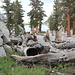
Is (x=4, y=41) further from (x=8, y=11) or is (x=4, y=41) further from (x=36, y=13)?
(x=36, y=13)

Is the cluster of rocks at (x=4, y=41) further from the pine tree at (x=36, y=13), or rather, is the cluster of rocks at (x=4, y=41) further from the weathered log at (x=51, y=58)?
the pine tree at (x=36, y=13)

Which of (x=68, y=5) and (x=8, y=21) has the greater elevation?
(x=68, y=5)

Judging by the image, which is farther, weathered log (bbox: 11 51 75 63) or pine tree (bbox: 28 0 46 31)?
pine tree (bbox: 28 0 46 31)

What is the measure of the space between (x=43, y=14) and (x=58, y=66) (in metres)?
42.3

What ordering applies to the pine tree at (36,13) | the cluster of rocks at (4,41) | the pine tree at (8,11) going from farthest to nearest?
the pine tree at (36,13), the pine tree at (8,11), the cluster of rocks at (4,41)

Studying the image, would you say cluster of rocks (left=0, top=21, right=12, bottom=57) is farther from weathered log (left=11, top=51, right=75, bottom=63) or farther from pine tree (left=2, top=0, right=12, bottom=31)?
pine tree (left=2, top=0, right=12, bottom=31)

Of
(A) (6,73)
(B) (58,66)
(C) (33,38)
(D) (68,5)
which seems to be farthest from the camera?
(D) (68,5)

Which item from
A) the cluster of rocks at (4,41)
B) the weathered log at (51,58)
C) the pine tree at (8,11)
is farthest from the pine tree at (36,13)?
the weathered log at (51,58)

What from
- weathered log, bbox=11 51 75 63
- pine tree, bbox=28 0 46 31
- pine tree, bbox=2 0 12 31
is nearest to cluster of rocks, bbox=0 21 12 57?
weathered log, bbox=11 51 75 63

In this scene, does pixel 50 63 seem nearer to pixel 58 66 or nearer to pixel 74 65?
pixel 58 66

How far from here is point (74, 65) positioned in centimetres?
558

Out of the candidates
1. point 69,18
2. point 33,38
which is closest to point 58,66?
point 33,38

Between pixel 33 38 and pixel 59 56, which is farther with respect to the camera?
pixel 33 38

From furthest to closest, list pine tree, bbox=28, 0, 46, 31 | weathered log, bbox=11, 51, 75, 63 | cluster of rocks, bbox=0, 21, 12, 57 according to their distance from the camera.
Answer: pine tree, bbox=28, 0, 46, 31, cluster of rocks, bbox=0, 21, 12, 57, weathered log, bbox=11, 51, 75, 63
